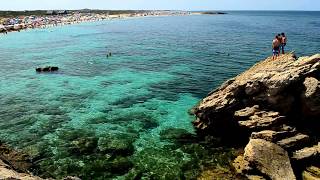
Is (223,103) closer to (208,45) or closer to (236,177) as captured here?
(236,177)

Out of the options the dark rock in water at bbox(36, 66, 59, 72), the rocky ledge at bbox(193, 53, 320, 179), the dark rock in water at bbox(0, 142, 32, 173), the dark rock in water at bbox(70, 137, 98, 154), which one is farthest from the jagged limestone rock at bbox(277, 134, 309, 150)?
the dark rock in water at bbox(36, 66, 59, 72)

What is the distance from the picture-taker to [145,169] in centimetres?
2589

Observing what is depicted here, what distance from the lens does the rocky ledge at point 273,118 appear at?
964 inches

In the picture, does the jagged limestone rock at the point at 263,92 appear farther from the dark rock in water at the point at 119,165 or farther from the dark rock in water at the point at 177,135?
the dark rock in water at the point at 119,165

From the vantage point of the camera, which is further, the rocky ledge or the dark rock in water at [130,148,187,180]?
the dark rock in water at [130,148,187,180]

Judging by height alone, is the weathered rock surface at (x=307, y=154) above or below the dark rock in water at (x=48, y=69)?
below

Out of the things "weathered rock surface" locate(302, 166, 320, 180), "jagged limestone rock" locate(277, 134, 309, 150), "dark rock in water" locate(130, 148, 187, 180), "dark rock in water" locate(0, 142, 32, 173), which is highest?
"jagged limestone rock" locate(277, 134, 309, 150)

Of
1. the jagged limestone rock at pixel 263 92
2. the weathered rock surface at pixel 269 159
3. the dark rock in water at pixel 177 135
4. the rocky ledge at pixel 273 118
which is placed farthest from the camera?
the dark rock in water at pixel 177 135

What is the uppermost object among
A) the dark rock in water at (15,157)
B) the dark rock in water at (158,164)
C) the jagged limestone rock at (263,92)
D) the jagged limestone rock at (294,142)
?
the jagged limestone rock at (263,92)

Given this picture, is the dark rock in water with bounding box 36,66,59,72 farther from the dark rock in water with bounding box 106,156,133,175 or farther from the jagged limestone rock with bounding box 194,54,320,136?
the dark rock in water with bounding box 106,156,133,175

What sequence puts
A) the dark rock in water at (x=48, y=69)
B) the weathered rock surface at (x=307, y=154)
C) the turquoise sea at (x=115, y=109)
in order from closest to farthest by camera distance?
1. the weathered rock surface at (x=307, y=154)
2. the turquoise sea at (x=115, y=109)
3. the dark rock in water at (x=48, y=69)

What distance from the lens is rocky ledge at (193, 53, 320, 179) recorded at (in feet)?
80.3

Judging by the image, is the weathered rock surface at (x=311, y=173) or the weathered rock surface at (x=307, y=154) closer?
the weathered rock surface at (x=311, y=173)

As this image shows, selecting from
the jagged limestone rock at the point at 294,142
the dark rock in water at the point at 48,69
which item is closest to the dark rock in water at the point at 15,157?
the jagged limestone rock at the point at 294,142
